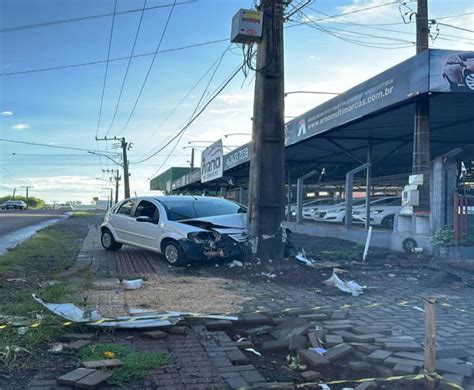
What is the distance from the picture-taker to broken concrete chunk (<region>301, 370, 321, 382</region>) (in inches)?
167

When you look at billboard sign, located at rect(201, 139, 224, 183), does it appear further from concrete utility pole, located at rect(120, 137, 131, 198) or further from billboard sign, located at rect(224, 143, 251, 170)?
concrete utility pole, located at rect(120, 137, 131, 198)

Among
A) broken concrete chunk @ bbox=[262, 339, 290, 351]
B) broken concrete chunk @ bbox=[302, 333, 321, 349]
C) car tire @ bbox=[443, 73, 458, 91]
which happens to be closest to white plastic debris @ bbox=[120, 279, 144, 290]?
broken concrete chunk @ bbox=[262, 339, 290, 351]

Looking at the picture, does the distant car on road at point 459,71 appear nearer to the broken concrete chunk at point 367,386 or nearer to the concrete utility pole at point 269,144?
the concrete utility pole at point 269,144

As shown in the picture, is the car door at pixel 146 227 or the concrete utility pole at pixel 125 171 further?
the concrete utility pole at pixel 125 171

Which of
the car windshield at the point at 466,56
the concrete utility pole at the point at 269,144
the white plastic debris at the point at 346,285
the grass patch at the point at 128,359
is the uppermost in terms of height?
the car windshield at the point at 466,56

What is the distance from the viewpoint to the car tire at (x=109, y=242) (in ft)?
44.6

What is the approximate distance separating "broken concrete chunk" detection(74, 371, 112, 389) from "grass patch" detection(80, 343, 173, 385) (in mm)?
57

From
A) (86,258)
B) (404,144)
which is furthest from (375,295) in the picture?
(404,144)

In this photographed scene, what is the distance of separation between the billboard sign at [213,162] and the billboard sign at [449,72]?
17.6 m

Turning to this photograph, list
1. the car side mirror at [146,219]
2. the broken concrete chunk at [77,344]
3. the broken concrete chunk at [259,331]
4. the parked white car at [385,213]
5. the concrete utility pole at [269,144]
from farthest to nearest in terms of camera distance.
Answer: the parked white car at [385,213] < the car side mirror at [146,219] < the concrete utility pole at [269,144] < the broken concrete chunk at [259,331] < the broken concrete chunk at [77,344]

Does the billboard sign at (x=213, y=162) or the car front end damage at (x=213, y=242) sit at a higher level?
the billboard sign at (x=213, y=162)

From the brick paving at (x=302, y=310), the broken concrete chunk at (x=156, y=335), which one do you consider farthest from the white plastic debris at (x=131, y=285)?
the broken concrete chunk at (x=156, y=335)

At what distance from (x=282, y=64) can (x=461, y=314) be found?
21.7 feet

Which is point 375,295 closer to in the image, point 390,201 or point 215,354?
point 215,354
